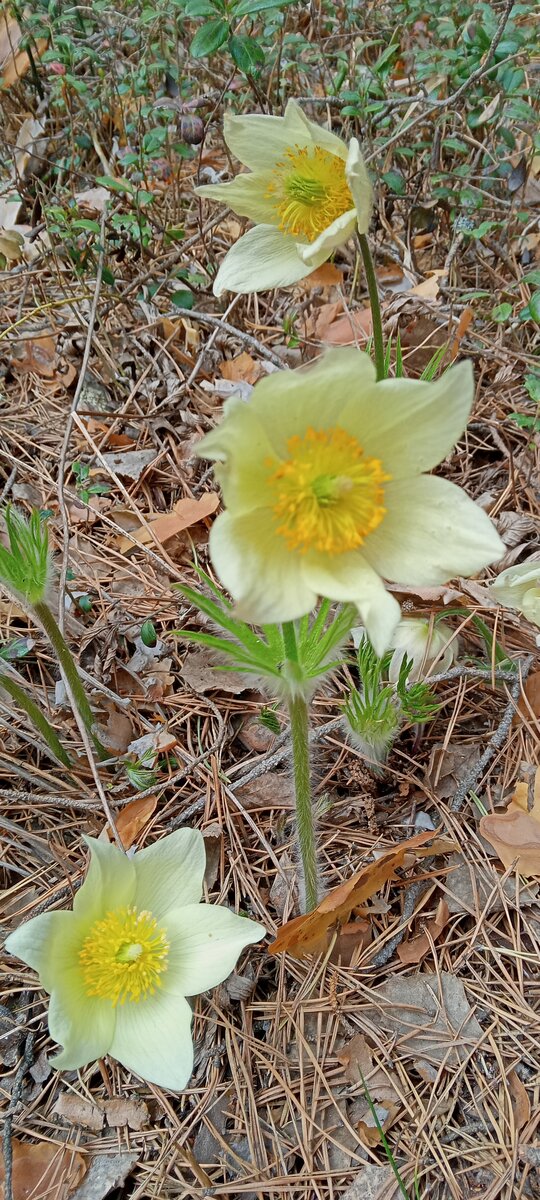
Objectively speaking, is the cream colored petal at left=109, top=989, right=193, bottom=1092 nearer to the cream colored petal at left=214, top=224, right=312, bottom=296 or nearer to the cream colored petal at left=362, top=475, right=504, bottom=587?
the cream colored petal at left=362, top=475, right=504, bottom=587

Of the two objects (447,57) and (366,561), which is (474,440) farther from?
(366,561)

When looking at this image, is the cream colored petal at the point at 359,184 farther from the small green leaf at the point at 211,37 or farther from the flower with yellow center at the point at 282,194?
the small green leaf at the point at 211,37

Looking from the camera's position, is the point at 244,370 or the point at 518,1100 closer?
the point at 518,1100

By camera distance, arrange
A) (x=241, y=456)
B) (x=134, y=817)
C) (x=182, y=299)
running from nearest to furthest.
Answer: (x=241, y=456) < (x=134, y=817) < (x=182, y=299)

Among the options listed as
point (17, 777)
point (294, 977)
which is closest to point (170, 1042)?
point (294, 977)

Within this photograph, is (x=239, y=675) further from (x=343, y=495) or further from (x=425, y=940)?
(x=343, y=495)

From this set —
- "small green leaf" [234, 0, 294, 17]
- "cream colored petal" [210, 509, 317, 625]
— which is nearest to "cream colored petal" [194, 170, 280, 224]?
"small green leaf" [234, 0, 294, 17]

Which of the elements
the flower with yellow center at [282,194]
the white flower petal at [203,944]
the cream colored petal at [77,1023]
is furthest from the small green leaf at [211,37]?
the cream colored petal at [77,1023]

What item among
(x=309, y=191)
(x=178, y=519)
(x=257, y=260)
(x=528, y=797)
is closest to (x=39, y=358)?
(x=178, y=519)
